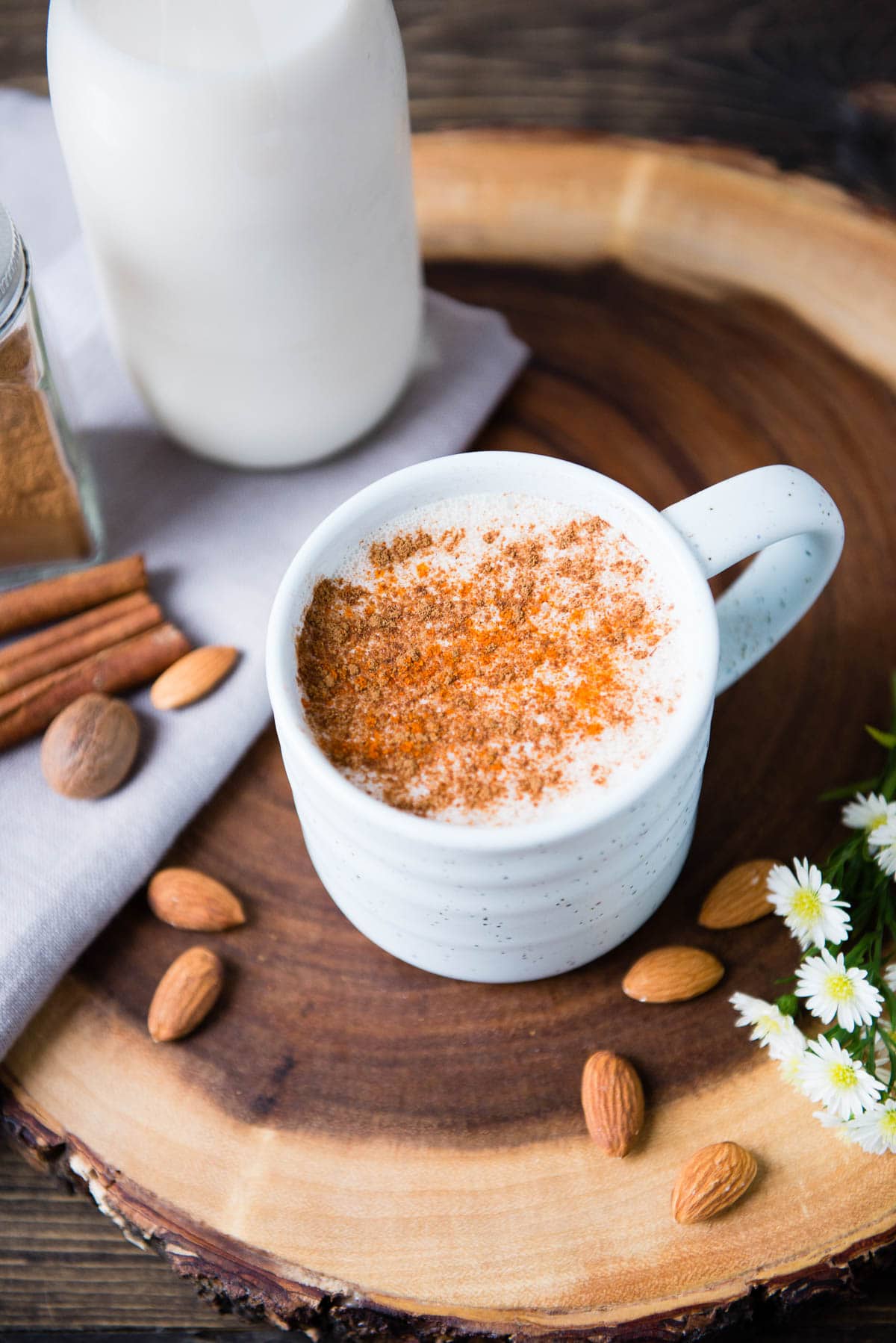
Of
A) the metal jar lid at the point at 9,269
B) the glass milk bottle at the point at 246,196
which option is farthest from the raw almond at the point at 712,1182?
the metal jar lid at the point at 9,269

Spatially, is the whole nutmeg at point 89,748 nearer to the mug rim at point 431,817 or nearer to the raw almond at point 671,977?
the mug rim at point 431,817

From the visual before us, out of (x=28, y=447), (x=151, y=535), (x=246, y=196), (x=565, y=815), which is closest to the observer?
(x=565, y=815)

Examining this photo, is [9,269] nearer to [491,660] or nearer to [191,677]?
[191,677]

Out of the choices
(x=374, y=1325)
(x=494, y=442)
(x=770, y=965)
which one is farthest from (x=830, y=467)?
(x=374, y=1325)

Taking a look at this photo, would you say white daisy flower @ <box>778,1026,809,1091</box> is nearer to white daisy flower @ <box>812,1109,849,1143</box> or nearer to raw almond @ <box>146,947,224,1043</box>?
white daisy flower @ <box>812,1109,849,1143</box>

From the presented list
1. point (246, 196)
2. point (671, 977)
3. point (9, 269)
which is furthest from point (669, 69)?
point (671, 977)

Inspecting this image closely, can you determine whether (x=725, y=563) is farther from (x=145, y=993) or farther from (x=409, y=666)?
(x=145, y=993)
